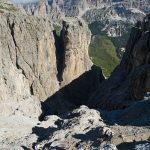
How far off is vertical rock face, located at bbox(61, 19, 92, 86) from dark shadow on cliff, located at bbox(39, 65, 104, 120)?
72.0 inches

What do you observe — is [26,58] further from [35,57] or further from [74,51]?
[74,51]

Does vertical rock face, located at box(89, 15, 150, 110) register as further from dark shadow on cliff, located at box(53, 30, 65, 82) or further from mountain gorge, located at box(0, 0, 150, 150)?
dark shadow on cliff, located at box(53, 30, 65, 82)

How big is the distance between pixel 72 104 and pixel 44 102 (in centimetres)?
994

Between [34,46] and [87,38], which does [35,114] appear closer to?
[34,46]

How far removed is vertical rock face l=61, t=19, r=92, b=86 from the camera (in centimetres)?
12681

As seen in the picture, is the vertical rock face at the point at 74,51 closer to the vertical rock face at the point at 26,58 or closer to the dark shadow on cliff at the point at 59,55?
the dark shadow on cliff at the point at 59,55

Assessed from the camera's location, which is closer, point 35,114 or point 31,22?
point 35,114

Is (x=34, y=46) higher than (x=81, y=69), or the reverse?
(x=34, y=46)

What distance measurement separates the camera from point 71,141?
181 feet

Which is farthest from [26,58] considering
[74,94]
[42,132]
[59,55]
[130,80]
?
[42,132]

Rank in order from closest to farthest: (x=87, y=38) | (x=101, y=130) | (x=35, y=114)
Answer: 1. (x=101, y=130)
2. (x=35, y=114)
3. (x=87, y=38)

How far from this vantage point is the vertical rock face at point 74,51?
416ft

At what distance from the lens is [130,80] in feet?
333

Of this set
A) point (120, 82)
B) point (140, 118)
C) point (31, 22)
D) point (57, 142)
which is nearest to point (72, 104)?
point (120, 82)
